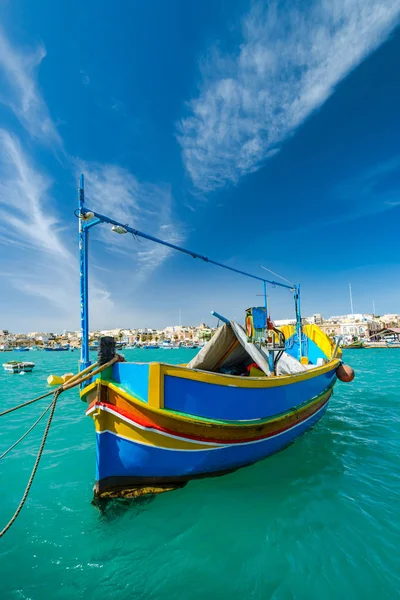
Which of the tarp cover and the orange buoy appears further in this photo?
the orange buoy

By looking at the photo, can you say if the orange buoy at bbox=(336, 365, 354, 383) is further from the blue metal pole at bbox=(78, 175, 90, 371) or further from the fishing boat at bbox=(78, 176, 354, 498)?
the blue metal pole at bbox=(78, 175, 90, 371)

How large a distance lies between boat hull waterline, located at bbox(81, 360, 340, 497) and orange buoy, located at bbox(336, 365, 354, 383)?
6.07 meters

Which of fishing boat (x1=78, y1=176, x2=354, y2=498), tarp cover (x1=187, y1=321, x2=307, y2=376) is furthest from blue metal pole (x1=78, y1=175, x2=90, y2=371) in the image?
tarp cover (x1=187, y1=321, x2=307, y2=376)

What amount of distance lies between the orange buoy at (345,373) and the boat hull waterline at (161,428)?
6.07 meters

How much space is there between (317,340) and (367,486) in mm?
8971

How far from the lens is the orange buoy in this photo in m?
9.06

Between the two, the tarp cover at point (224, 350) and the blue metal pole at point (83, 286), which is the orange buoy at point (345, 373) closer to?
the tarp cover at point (224, 350)

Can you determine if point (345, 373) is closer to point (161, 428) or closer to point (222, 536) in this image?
point (222, 536)

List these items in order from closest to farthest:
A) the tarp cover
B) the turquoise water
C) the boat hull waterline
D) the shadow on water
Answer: the turquoise water
the boat hull waterline
the shadow on water
the tarp cover

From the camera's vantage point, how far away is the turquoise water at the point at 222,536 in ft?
9.50

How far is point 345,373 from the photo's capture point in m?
9.20

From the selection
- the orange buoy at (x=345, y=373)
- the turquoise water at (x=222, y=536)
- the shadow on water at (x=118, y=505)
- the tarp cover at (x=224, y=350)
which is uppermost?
the tarp cover at (x=224, y=350)

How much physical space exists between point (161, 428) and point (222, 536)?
5.30ft

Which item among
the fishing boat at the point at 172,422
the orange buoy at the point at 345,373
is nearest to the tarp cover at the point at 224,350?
the fishing boat at the point at 172,422
